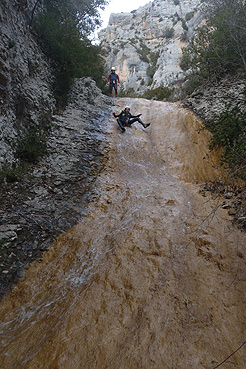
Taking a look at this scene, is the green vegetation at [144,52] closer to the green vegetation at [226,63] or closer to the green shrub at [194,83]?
the green vegetation at [226,63]

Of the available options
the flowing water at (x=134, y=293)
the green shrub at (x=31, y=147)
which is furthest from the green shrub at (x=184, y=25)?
the flowing water at (x=134, y=293)

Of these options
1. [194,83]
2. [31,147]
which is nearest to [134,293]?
[31,147]

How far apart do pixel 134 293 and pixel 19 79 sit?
6.64m

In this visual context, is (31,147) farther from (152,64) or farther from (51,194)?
(152,64)

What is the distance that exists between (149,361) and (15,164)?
484 cm

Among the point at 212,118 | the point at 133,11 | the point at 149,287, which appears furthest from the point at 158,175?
the point at 133,11

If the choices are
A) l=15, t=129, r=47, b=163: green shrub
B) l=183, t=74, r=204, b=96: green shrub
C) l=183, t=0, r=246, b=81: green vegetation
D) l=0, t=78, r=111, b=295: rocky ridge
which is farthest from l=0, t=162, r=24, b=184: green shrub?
l=183, t=74, r=204, b=96: green shrub

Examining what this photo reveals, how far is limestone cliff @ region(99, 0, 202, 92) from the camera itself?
2869 cm

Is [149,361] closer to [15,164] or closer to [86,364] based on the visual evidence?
[86,364]

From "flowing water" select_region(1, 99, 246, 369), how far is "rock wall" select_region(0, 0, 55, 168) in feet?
9.69

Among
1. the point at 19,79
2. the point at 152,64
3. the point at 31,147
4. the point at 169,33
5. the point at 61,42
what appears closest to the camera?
the point at 31,147

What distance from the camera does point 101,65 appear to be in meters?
15.2

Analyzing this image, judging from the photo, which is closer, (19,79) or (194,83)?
(19,79)

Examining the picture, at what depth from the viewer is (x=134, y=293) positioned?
3086 mm
